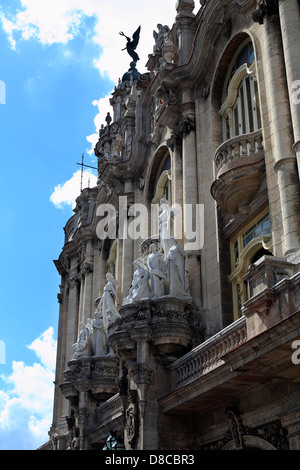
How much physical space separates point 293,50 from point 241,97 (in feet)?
15.2

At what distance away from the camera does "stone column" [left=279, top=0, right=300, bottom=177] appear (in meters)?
16.7

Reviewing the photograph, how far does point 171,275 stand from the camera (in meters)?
20.9

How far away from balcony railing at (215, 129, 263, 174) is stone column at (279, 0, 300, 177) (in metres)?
2.12

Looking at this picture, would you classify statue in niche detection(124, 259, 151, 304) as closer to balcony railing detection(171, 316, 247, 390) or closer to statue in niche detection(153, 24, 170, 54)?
balcony railing detection(171, 316, 247, 390)

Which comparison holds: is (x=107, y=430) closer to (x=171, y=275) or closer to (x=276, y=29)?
(x=171, y=275)

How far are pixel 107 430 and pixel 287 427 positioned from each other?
10966 mm

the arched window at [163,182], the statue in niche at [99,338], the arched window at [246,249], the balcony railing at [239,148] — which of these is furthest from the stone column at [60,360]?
the balcony railing at [239,148]

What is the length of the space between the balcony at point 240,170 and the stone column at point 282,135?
1.01m

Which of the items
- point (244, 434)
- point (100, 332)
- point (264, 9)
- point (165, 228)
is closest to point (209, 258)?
point (165, 228)

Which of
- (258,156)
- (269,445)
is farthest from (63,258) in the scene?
(269,445)

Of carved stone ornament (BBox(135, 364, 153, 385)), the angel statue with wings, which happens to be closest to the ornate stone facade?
carved stone ornament (BBox(135, 364, 153, 385))

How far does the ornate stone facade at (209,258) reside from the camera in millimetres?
14922

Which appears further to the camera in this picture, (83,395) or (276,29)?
(83,395)

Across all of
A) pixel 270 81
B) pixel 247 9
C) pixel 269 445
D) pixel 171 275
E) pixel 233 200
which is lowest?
pixel 269 445
